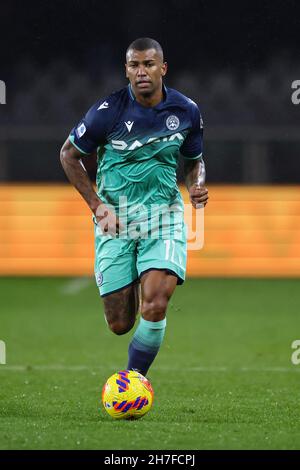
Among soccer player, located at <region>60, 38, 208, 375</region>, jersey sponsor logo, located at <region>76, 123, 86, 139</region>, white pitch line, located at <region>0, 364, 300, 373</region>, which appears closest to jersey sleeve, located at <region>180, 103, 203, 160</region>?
soccer player, located at <region>60, 38, 208, 375</region>

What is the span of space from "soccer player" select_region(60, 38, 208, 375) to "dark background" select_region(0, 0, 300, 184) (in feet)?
34.7

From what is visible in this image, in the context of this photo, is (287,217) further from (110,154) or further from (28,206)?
(110,154)

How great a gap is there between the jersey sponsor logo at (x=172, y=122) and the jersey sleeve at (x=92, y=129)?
37cm

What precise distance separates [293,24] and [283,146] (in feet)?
8.66

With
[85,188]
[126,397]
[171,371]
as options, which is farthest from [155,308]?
[171,371]

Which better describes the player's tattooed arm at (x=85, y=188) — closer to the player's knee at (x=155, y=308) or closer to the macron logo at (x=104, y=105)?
the macron logo at (x=104, y=105)

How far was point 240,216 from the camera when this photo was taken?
15.6 m

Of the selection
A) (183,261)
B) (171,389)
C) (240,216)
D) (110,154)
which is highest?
(110,154)

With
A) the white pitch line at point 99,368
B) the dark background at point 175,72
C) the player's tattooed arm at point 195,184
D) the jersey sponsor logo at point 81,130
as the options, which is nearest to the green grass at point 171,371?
the white pitch line at point 99,368

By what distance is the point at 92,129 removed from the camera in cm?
630

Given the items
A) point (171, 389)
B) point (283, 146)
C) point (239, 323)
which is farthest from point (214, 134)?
point (171, 389)

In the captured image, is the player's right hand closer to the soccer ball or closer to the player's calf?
the player's calf

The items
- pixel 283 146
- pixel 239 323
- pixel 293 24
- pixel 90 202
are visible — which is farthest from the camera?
pixel 293 24

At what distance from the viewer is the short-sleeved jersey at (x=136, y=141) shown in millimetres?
6332
